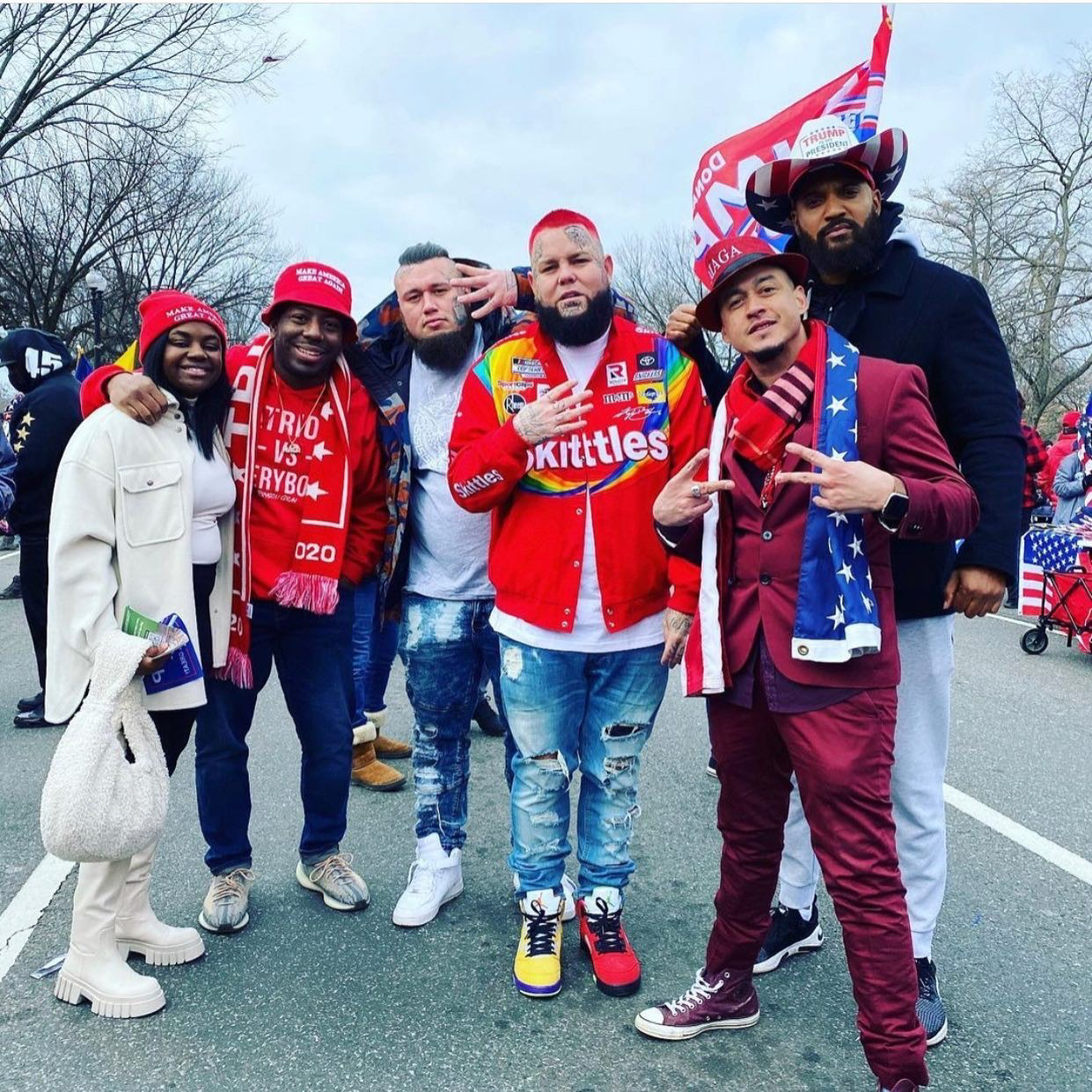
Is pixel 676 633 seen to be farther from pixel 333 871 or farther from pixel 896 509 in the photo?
pixel 333 871

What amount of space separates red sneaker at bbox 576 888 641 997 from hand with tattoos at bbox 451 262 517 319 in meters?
1.95

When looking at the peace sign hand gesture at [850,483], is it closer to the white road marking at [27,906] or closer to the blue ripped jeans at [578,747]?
the blue ripped jeans at [578,747]

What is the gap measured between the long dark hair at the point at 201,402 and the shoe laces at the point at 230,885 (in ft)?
4.67

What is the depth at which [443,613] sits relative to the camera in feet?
10.3

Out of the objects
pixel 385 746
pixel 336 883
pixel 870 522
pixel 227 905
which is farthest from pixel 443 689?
pixel 385 746

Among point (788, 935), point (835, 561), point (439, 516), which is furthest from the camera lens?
point (439, 516)

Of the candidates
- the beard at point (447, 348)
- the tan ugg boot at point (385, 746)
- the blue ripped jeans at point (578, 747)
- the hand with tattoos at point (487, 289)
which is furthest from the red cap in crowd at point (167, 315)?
the tan ugg boot at point (385, 746)

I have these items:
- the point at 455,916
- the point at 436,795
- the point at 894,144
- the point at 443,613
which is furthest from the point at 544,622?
the point at 894,144

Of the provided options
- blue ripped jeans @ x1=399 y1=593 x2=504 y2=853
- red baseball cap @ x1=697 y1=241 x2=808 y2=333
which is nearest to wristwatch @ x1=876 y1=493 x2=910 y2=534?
red baseball cap @ x1=697 y1=241 x2=808 y2=333

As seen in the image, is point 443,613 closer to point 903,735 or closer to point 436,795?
point 436,795

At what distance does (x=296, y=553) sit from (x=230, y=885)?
1.14 meters

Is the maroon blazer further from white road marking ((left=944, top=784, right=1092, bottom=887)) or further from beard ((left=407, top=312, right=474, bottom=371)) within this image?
white road marking ((left=944, top=784, right=1092, bottom=887))

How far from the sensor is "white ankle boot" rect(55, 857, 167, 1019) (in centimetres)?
258

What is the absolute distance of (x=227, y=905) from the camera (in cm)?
302
